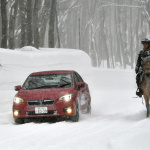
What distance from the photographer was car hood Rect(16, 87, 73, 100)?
9578mm

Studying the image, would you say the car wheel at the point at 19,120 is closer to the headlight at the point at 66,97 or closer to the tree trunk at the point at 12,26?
the headlight at the point at 66,97

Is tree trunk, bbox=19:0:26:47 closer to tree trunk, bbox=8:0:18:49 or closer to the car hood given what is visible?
tree trunk, bbox=8:0:18:49

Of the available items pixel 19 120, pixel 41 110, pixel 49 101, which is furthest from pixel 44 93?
pixel 19 120

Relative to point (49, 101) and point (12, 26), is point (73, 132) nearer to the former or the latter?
point (49, 101)

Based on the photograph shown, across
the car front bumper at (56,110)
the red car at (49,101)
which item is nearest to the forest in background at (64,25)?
the red car at (49,101)

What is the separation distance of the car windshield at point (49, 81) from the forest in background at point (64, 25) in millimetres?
12840

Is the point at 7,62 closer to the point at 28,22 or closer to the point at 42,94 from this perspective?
the point at 28,22

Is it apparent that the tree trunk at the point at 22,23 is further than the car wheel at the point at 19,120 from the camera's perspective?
Yes

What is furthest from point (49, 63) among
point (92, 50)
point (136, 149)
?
point (92, 50)

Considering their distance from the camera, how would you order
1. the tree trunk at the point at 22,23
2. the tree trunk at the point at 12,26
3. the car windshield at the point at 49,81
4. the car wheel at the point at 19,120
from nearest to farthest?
the car wheel at the point at 19,120 < the car windshield at the point at 49,81 < the tree trunk at the point at 12,26 < the tree trunk at the point at 22,23

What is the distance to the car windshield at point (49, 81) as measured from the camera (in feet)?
34.1

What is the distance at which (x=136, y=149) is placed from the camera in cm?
543

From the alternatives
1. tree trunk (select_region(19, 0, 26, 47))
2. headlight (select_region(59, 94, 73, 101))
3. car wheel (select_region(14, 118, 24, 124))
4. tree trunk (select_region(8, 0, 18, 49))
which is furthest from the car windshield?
tree trunk (select_region(19, 0, 26, 47))

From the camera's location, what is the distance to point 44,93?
9.70m
